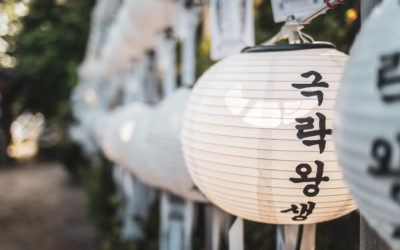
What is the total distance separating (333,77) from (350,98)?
1.28ft

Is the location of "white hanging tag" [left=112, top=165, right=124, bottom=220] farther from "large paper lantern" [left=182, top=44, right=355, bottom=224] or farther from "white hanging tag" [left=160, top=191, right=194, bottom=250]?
"large paper lantern" [left=182, top=44, right=355, bottom=224]

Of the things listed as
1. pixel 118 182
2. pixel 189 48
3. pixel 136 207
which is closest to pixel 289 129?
pixel 189 48

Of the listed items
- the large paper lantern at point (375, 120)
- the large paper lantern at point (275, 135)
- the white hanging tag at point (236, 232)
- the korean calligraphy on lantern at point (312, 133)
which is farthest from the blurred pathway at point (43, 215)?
the large paper lantern at point (375, 120)

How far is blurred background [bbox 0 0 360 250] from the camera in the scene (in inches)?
109

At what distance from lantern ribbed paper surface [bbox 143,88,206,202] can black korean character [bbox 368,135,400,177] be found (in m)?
1.14

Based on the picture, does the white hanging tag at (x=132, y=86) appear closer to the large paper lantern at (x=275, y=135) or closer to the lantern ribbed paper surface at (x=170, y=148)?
the lantern ribbed paper surface at (x=170, y=148)

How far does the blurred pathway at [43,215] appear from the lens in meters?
5.79


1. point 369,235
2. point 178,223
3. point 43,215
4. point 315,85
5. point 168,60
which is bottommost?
point 43,215

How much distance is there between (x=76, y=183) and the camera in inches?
403

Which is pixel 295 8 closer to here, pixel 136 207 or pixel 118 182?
pixel 136 207

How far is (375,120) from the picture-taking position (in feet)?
2.07

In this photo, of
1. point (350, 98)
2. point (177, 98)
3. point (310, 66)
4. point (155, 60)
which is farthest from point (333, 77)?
point (155, 60)

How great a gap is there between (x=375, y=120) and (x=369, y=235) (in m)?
0.49

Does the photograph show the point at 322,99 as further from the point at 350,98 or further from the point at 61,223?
the point at 61,223
